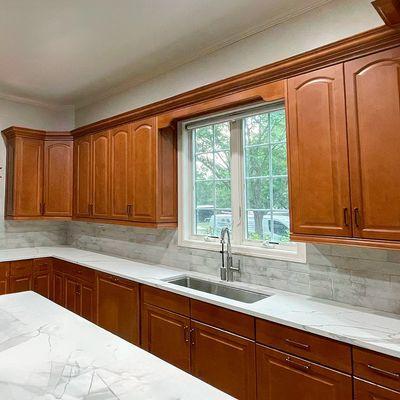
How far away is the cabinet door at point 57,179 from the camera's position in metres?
4.00

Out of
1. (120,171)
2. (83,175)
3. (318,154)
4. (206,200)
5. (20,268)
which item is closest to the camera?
(318,154)

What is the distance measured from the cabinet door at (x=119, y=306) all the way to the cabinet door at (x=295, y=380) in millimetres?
1246

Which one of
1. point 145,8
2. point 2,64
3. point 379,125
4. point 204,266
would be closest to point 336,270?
point 379,125

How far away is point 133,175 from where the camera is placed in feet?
10.3

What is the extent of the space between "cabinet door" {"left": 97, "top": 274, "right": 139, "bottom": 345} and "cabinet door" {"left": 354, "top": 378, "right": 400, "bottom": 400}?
5.70 ft

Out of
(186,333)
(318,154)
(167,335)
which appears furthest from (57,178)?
(318,154)

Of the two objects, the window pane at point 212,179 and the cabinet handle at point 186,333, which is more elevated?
the window pane at point 212,179

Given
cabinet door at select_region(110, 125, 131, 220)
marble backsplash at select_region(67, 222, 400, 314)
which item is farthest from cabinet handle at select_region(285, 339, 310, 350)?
cabinet door at select_region(110, 125, 131, 220)

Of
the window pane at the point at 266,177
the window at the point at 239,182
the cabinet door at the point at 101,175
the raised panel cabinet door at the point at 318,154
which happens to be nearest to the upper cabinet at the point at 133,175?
the cabinet door at the point at 101,175

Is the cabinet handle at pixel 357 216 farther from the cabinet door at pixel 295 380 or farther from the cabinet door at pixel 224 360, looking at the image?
the cabinet door at pixel 224 360

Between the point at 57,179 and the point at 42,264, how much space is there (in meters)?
1.07

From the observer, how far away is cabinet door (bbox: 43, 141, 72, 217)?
13.1 feet

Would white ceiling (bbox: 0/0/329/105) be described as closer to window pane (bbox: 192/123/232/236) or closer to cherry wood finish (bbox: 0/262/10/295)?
window pane (bbox: 192/123/232/236)

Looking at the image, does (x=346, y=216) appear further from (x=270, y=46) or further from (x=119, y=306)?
(x=119, y=306)
